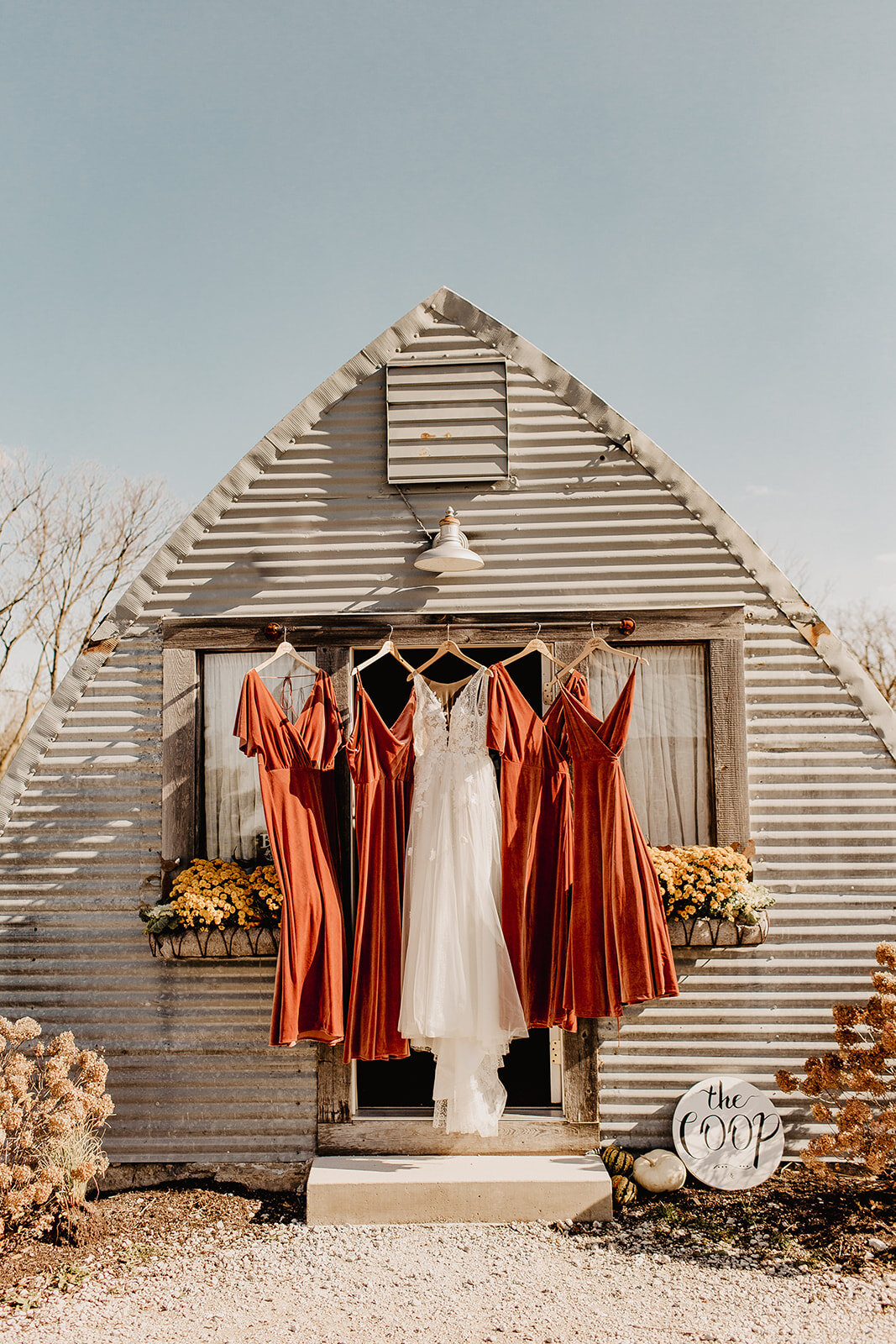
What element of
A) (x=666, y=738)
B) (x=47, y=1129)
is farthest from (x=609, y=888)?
(x=47, y=1129)

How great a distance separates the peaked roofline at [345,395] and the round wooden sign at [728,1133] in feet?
6.20

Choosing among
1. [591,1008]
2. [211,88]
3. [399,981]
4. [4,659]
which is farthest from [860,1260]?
[4,659]

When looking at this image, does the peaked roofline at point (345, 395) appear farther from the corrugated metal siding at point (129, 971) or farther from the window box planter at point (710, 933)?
the window box planter at point (710, 933)

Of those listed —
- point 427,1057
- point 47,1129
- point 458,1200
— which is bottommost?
point 458,1200

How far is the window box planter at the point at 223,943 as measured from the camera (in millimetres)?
4234

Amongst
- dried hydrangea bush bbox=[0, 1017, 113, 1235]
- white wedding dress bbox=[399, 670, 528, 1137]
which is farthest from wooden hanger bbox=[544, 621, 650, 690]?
dried hydrangea bush bbox=[0, 1017, 113, 1235]

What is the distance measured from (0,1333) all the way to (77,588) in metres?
16.5

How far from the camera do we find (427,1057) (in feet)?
18.7

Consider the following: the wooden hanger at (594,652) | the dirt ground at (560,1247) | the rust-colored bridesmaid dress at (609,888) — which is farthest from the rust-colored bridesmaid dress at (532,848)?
the dirt ground at (560,1247)

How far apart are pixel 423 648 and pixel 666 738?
1.36 metres

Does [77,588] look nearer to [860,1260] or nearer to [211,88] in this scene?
[211,88]

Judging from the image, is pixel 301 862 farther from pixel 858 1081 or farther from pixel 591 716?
pixel 858 1081

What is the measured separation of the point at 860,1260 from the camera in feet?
12.0

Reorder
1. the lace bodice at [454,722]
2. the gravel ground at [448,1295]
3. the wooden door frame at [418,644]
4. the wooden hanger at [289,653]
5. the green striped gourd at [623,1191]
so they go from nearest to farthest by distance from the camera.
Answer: the gravel ground at [448,1295] → the green striped gourd at [623,1191] → the lace bodice at [454,722] → the wooden hanger at [289,653] → the wooden door frame at [418,644]
